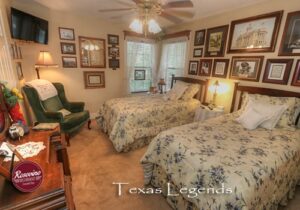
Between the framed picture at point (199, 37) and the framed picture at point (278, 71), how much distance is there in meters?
1.42

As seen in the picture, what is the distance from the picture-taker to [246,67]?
275cm

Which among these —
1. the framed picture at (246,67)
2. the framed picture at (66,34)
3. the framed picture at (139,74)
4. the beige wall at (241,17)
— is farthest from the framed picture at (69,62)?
the framed picture at (246,67)

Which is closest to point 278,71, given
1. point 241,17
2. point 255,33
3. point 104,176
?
point 255,33

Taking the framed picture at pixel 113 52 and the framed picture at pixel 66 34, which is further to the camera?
the framed picture at pixel 113 52

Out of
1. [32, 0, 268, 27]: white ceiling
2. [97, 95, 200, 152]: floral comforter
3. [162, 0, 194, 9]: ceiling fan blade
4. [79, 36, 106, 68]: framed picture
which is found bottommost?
[97, 95, 200, 152]: floral comforter

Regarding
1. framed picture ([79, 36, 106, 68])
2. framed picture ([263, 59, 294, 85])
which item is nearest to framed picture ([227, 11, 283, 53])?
framed picture ([263, 59, 294, 85])

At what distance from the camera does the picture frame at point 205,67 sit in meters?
3.36

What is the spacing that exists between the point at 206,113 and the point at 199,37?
5.75 ft

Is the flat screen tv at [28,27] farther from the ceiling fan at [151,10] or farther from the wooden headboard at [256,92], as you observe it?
the wooden headboard at [256,92]

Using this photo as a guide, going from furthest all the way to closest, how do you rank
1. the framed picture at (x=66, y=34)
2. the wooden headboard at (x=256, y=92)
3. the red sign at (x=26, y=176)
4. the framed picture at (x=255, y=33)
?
the framed picture at (x=66, y=34) < the framed picture at (x=255, y=33) < the wooden headboard at (x=256, y=92) < the red sign at (x=26, y=176)

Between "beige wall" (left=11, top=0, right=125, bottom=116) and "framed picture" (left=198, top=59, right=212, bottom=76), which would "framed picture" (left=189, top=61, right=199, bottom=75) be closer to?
"framed picture" (left=198, top=59, right=212, bottom=76)

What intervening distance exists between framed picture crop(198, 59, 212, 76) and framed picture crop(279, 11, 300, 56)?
49.2 inches

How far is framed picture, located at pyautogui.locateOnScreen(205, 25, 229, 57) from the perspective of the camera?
304 cm

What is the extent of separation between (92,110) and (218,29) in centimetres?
348
